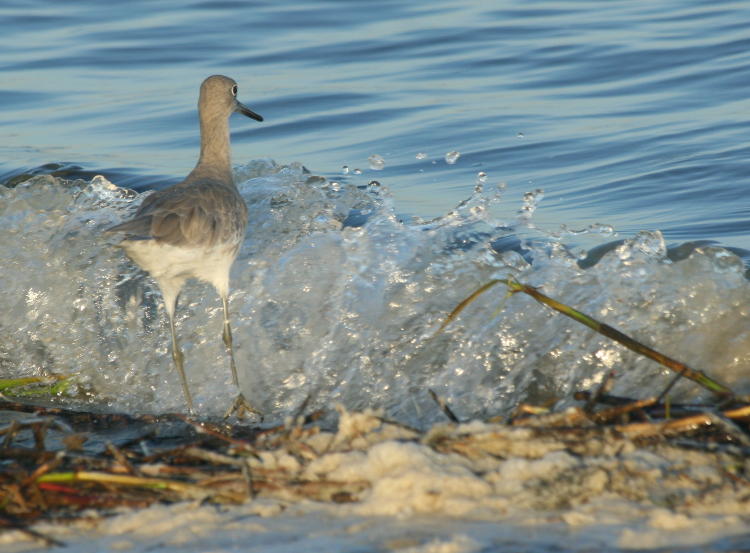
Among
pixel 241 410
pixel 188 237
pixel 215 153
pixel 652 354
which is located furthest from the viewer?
pixel 215 153

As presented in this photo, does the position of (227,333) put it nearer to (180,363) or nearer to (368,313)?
(180,363)

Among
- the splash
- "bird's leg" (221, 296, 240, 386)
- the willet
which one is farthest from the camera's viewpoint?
"bird's leg" (221, 296, 240, 386)

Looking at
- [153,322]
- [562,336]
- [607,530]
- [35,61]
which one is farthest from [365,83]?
[607,530]

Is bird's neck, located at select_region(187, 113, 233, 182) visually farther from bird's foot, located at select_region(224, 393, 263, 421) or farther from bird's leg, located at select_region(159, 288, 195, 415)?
bird's foot, located at select_region(224, 393, 263, 421)

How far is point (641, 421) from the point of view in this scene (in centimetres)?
397

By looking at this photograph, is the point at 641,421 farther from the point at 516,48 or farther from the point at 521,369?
the point at 516,48

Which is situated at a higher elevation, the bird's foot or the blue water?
the blue water

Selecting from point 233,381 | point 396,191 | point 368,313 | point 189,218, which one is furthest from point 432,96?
point 189,218

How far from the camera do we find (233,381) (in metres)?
5.75

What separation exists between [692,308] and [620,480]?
2.18 meters

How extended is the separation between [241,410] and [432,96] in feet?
19.2

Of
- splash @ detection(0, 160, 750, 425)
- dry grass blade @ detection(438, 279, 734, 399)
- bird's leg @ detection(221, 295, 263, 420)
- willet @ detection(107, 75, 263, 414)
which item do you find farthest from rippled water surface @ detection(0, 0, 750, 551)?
dry grass blade @ detection(438, 279, 734, 399)

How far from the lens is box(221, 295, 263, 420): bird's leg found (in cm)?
541

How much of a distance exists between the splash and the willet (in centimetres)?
27
